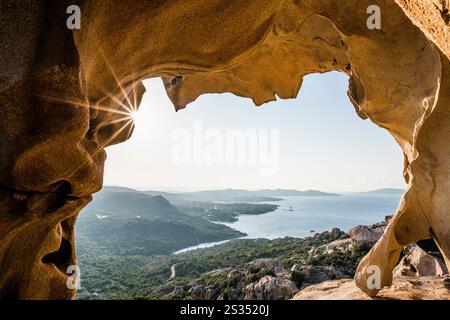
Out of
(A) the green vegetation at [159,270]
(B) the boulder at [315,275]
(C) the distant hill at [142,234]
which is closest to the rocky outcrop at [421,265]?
(B) the boulder at [315,275]

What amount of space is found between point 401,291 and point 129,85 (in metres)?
6.82

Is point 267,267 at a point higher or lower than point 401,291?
lower

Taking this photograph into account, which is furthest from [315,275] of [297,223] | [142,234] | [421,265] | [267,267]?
[297,223]

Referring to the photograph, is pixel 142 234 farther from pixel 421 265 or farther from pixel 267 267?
pixel 421 265

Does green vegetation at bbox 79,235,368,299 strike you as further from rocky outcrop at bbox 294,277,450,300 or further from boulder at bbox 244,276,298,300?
rocky outcrop at bbox 294,277,450,300

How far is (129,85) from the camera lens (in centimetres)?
365

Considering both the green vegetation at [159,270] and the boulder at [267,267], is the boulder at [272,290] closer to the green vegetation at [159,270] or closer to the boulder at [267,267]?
the boulder at [267,267]

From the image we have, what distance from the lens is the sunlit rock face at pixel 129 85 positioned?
2270 millimetres

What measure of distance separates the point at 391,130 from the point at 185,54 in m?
5.22

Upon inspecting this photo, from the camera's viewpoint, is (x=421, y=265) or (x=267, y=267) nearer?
(x=421, y=265)

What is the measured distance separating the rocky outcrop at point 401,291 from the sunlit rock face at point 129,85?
13.9 inches

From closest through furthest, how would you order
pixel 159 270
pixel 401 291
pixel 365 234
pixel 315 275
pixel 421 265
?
1. pixel 401 291
2. pixel 421 265
3. pixel 315 275
4. pixel 365 234
5. pixel 159 270

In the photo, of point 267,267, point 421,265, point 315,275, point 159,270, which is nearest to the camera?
point 421,265
